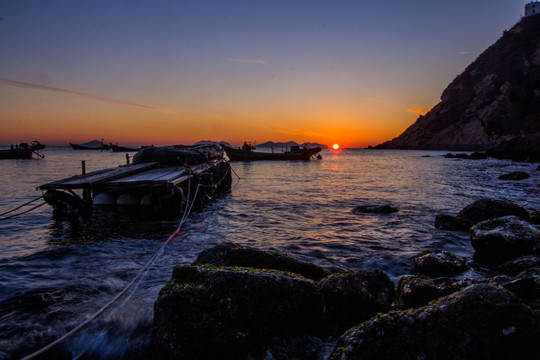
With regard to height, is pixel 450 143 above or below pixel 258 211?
above

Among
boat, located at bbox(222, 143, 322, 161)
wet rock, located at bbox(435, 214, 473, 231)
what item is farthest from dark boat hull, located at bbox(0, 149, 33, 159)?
wet rock, located at bbox(435, 214, 473, 231)

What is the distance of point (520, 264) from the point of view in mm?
5555

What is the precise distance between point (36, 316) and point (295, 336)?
14.8 feet

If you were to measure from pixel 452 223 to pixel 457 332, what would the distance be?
855 cm

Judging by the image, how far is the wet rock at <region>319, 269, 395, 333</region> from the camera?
4.24 metres

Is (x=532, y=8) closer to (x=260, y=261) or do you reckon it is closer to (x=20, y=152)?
(x=260, y=261)

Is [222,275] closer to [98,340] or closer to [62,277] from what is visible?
[98,340]

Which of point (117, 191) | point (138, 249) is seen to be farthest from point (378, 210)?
point (117, 191)

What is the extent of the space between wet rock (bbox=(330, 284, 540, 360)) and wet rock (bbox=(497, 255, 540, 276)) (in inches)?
140

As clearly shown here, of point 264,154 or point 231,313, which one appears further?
point 264,154

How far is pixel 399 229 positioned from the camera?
33.6 feet

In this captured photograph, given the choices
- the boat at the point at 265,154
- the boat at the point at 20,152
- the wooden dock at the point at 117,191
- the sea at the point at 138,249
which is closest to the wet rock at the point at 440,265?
the sea at the point at 138,249

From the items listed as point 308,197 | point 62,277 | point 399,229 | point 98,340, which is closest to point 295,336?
point 98,340

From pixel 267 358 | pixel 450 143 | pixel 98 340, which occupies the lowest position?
pixel 98 340
